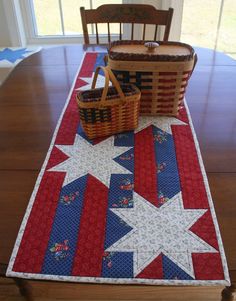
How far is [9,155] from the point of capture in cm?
85

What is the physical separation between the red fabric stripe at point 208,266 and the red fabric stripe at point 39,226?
314 millimetres

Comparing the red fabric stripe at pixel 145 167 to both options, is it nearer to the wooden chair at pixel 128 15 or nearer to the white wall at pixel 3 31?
the wooden chair at pixel 128 15

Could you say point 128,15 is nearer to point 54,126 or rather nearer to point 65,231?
point 54,126

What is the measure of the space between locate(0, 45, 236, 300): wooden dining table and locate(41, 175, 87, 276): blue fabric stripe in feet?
0.28

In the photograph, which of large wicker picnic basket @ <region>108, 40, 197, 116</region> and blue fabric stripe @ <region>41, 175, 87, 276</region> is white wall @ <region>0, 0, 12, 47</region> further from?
blue fabric stripe @ <region>41, 175, 87, 276</region>

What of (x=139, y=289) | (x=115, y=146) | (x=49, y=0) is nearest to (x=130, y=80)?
(x=115, y=146)

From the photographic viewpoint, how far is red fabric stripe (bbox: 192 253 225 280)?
55 cm

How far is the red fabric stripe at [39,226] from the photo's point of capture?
22.8 inches

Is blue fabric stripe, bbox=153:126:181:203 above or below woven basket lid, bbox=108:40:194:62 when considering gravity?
below

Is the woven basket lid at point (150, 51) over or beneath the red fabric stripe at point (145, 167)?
over

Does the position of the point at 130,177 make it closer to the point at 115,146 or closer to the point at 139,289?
the point at 115,146

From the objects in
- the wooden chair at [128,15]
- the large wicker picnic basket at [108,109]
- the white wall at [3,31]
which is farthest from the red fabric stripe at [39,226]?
the white wall at [3,31]

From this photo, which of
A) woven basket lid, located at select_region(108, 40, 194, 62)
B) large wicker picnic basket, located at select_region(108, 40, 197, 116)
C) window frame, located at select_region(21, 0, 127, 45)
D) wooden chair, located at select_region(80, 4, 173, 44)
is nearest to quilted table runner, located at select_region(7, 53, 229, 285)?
large wicker picnic basket, located at select_region(108, 40, 197, 116)

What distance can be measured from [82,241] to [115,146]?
0.34 metres
